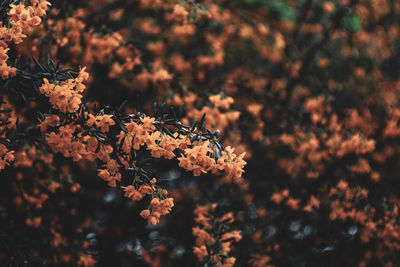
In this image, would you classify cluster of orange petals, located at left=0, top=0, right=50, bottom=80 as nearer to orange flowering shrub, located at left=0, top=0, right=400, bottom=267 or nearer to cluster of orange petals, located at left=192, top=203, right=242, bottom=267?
orange flowering shrub, located at left=0, top=0, right=400, bottom=267

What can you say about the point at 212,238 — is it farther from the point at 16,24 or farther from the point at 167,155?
the point at 16,24

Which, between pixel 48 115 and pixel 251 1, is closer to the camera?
pixel 48 115

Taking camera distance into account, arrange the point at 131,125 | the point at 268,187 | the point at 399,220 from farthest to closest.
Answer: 1. the point at 268,187
2. the point at 399,220
3. the point at 131,125

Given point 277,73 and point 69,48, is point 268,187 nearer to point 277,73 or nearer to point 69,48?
point 277,73

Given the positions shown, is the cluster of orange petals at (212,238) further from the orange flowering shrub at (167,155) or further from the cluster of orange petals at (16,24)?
the cluster of orange petals at (16,24)

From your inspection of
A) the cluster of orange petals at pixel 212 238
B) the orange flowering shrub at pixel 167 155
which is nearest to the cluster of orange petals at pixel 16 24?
the orange flowering shrub at pixel 167 155

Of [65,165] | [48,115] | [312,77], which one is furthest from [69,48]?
[312,77]

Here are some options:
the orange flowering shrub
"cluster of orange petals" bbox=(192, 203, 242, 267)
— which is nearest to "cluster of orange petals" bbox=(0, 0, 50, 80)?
the orange flowering shrub

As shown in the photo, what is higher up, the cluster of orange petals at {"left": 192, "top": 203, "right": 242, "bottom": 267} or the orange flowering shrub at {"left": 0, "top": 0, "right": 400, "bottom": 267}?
the orange flowering shrub at {"left": 0, "top": 0, "right": 400, "bottom": 267}

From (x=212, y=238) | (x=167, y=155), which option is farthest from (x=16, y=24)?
(x=212, y=238)

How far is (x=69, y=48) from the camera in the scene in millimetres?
2996

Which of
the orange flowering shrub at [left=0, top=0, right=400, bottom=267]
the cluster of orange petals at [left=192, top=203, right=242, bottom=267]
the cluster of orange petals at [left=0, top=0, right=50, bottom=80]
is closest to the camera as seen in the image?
the cluster of orange petals at [left=0, top=0, right=50, bottom=80]

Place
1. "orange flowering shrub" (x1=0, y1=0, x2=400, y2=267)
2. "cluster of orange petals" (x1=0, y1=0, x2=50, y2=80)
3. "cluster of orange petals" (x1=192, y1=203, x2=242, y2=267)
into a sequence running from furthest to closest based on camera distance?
1. "cluster of orange petals" (x1=192, y1=203, x2=242, y2=267)
2. "orange flowering shrub" (x1=0, y1=0, x2=400, y2=267)
3. "cluster of orange petals" (x1=0, y1=0, x2=50, y2=80)

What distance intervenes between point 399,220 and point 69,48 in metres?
3.08
